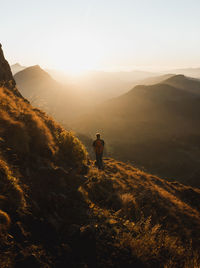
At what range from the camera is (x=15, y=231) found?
3396mm

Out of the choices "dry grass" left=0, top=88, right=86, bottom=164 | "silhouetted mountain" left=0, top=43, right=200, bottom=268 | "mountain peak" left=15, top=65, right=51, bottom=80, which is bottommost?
"silhouetted mountain" left=0, top=43, right=200, bottom=268

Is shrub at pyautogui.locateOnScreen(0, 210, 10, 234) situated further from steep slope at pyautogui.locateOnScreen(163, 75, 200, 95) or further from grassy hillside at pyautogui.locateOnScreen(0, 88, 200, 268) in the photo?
steep slope at pyautogui.locateOnScreen(163, 75, 200, 95)

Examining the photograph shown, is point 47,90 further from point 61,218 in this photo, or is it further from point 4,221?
point 4,221

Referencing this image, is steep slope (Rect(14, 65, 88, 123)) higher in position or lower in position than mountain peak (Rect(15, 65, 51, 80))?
lower

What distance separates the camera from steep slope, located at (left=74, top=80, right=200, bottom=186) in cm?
3556

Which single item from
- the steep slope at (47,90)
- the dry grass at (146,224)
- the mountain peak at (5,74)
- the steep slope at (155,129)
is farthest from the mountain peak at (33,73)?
the dry grass at (146,224)

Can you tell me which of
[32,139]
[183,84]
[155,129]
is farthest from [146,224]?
[183,84]

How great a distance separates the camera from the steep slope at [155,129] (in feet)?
117

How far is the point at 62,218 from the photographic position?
448cm

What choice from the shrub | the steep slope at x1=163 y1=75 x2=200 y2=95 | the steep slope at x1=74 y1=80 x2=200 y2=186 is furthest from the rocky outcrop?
the steep slope at x1=163 y1=75 x2=200 y2=95

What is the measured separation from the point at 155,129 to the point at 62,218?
5788 centimetres

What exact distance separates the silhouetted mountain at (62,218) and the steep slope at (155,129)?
2413 cm

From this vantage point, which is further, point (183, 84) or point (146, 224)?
point (183, 84)

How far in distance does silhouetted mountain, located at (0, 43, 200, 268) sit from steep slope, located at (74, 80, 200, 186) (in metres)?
24.1
